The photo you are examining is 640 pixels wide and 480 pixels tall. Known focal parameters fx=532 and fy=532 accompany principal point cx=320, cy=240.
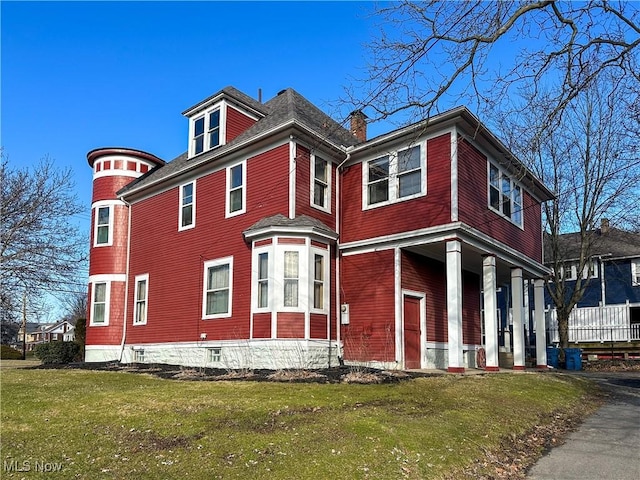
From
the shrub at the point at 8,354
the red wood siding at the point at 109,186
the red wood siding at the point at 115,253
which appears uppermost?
the red wood siding at the point at 109,186

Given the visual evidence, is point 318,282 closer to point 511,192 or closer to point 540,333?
point 511,192

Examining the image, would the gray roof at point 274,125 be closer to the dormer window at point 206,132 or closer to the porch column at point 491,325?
the dormer window at point 206,132

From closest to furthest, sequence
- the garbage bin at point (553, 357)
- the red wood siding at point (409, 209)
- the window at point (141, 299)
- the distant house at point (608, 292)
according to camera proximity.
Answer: the red wood siding at point (409, 209), the window at point (141, 299), the garbage bin at point (553, 357), the distant house at point (608, 292)

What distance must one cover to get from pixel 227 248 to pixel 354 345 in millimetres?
4917

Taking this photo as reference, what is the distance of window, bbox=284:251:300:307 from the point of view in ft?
47.6

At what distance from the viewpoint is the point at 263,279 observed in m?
14.9

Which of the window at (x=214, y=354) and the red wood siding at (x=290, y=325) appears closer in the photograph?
the red wood siding at (x=290, y=325)

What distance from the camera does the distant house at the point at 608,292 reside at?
30.7 m

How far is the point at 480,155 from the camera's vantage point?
51.1 ft

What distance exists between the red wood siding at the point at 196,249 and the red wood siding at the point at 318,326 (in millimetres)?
1993

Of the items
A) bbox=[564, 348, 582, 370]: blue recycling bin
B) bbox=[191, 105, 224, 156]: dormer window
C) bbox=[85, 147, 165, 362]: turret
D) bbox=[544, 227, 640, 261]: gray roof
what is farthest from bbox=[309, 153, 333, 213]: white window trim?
bbox=[544, 227, 640, 261]: gray roof

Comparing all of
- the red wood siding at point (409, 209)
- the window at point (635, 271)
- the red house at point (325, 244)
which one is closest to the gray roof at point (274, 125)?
the red house at point (325, 244)

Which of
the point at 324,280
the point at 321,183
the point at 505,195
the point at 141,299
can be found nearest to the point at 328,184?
the point at 321,183

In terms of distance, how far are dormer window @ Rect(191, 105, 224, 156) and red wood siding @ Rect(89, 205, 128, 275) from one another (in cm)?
492
